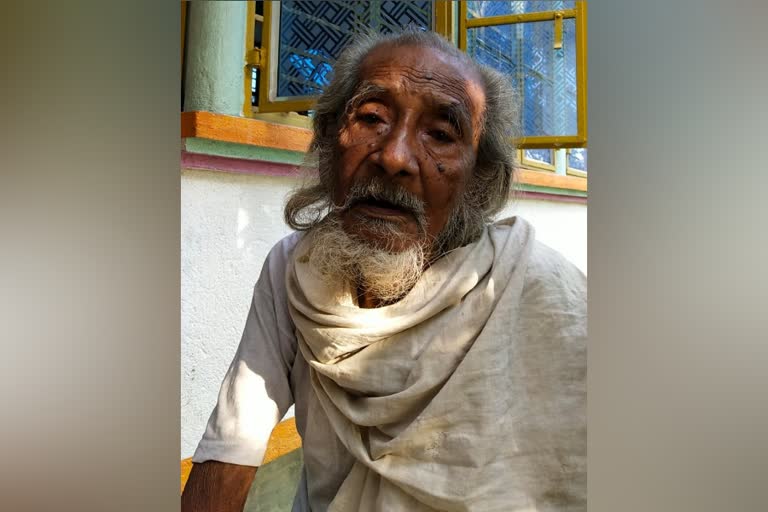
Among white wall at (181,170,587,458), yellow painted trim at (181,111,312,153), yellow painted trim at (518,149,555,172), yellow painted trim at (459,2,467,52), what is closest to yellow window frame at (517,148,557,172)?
yellow painted trim at (518,149,555,172)

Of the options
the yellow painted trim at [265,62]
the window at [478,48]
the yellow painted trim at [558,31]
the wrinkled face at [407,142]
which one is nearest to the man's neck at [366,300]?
the wrinkled face at [407,142]

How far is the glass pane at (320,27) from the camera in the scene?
1.81 meters

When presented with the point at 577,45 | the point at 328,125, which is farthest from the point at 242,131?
the point at 577,45

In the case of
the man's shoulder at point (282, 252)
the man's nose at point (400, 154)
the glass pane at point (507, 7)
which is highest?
the glass pane at point (507, 7)

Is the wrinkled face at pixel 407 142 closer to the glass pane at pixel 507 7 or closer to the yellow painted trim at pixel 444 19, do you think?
the yellow painted trim at pixel 444 19

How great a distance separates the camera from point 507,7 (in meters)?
2.37

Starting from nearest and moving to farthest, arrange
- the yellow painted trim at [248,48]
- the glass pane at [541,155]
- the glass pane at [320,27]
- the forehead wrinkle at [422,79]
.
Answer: the forehead wrinkle at [422,79], the glass pane at [320,27], the yellow painted trim at [248,48], the glass pane at [541,155]

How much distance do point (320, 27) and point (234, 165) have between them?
1.67 feet

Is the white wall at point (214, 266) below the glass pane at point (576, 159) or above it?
below

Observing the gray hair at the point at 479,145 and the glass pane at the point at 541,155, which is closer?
the gray hair at the point at 479,145
